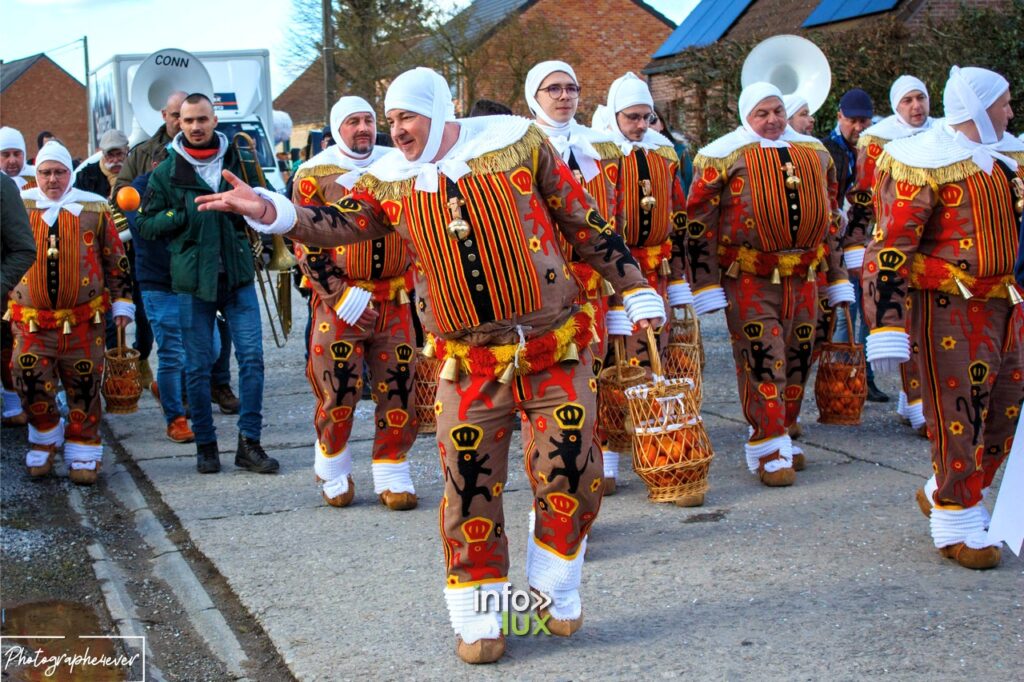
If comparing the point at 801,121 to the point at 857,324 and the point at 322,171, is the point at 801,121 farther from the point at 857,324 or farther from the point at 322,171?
the point at 322,171

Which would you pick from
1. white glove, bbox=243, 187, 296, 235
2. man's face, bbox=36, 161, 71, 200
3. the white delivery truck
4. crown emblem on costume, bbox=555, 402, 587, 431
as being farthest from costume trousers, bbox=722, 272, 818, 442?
the white delivery truck

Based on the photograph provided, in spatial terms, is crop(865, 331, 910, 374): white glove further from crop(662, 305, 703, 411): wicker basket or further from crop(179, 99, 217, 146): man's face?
crop(179, 99, 217, 146): man's face

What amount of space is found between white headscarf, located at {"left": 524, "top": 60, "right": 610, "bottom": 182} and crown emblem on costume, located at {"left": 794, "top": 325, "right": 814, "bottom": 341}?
1.54 m

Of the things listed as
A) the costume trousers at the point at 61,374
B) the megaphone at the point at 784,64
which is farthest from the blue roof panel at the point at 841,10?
the costume trousers at the point at 61,374

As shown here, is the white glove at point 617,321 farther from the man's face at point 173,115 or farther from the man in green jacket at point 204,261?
the man's face at point 173,115

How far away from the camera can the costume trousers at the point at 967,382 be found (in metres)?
4.94

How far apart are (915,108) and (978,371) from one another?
382 centimetres

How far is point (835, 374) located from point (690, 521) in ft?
7.21

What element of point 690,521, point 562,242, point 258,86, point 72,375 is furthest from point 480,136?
point 258,86

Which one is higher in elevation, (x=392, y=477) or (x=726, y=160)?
(x=726, y=160)

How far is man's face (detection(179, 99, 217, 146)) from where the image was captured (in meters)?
6.86

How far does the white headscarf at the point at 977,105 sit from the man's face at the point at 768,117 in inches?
61.7

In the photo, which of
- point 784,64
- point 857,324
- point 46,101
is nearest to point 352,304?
point 857,324

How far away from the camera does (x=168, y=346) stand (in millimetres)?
8281
